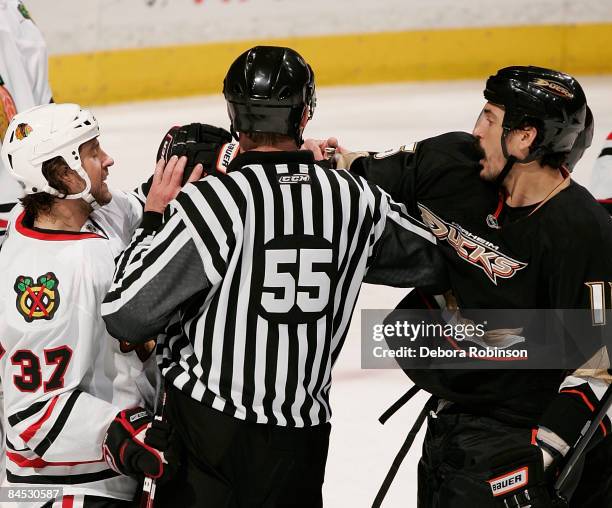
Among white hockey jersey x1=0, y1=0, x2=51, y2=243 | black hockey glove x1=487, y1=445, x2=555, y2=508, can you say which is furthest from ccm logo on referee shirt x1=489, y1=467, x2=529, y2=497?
white hockey jersey x1=0, y1=0, x2=51, y2=243

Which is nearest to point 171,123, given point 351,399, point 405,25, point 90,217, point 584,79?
point 405,25

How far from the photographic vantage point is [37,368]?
1.92 meters

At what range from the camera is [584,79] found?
752 centimetres

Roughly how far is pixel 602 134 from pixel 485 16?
5.84ft

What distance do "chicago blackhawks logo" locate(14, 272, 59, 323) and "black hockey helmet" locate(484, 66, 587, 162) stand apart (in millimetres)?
925

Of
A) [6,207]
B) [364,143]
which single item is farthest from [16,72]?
[364,143]

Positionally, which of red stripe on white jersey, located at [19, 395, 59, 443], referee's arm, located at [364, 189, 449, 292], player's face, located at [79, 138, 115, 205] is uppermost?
player's face, located at [79, 138, 115, 205]

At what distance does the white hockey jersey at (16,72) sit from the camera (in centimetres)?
273

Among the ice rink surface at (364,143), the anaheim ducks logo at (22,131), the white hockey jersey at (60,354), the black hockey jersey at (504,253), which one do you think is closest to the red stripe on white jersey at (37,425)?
the white hockey jersey at (60,354)

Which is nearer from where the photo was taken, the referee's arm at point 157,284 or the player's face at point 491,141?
the referee's arm at point 157,284

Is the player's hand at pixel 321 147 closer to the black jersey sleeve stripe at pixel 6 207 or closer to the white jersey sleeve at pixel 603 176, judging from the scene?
the white jersey sleeve at pixel 603 176

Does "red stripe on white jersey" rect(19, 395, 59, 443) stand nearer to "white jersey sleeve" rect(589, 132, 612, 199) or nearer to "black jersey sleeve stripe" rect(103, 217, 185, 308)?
"black jersey sleeve stripe" rect(103, 217, 185, 308)

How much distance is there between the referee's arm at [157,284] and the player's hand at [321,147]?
1.32 feet

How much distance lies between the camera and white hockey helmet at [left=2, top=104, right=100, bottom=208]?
195 cm
